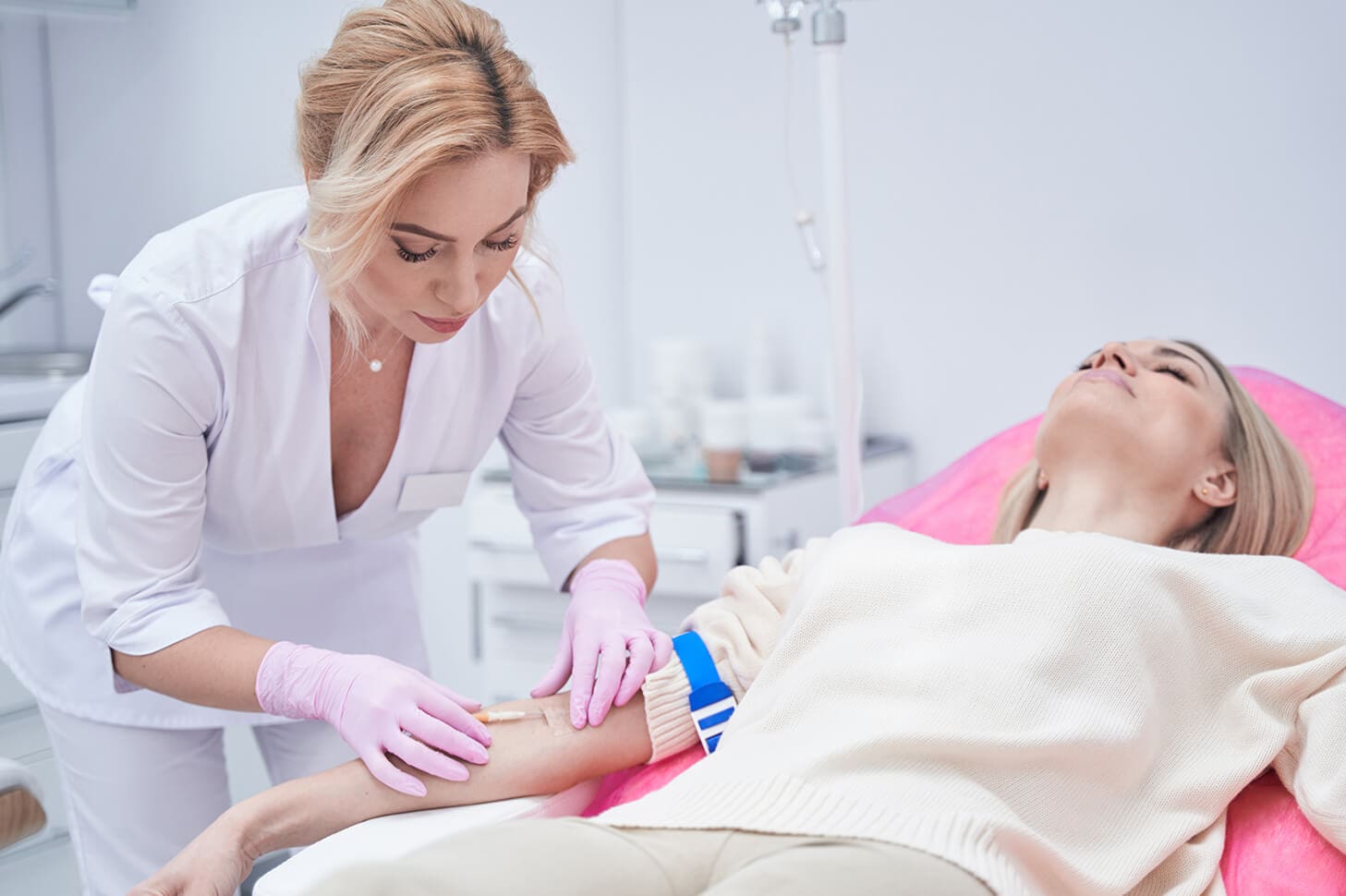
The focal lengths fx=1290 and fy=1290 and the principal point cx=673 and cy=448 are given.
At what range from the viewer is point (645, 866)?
964mm

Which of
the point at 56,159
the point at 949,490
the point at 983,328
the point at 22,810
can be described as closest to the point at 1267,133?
the point at 983,328

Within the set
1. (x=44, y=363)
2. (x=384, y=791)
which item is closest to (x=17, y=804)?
(x=384, y=791)

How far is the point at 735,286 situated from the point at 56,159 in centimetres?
135

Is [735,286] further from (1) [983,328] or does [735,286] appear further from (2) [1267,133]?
(2) [1267,133]

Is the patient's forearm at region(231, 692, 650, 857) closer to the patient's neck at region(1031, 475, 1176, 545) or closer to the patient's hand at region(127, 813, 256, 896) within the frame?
the patient's hand at region(127, 813, 256, 896)

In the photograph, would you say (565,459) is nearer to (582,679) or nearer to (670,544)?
(582,679)

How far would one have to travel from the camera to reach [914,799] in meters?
1.04

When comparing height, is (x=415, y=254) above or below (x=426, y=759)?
above

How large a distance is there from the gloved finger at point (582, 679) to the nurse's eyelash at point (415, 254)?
42cm

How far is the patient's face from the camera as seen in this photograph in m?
1.47

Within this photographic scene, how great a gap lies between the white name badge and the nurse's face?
23cm

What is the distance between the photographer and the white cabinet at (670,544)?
227cm

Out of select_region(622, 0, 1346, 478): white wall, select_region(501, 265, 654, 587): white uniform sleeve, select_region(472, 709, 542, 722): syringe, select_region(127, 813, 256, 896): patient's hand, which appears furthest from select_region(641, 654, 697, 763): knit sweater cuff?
select_region(622, 0, 1346, 478): white wall

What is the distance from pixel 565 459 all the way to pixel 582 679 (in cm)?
29
